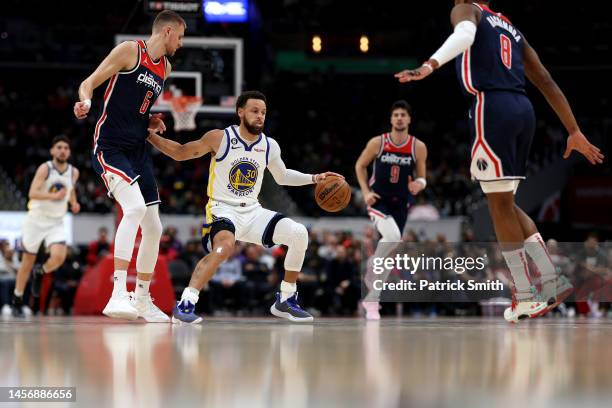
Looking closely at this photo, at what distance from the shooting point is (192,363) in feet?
11.9

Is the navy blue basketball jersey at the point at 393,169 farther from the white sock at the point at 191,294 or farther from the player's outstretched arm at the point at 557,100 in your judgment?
the white sock at the point at 191,294

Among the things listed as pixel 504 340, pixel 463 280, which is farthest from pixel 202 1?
pixel 504 340

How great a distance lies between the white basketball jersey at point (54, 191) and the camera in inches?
439

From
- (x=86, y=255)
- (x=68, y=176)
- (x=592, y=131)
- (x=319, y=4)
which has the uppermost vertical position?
(x=319, y=4)

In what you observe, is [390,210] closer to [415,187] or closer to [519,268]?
[415,187]

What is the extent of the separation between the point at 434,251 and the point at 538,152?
52.3 ft

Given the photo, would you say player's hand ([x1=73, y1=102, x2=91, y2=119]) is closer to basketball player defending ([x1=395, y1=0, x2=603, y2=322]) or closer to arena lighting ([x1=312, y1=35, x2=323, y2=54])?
basketball player defending ([x1=395, y1=0, x2=603, y2=322])

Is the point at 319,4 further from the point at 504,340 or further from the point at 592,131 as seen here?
the point at 504,340

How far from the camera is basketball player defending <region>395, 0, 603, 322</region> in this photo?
20.2 feet

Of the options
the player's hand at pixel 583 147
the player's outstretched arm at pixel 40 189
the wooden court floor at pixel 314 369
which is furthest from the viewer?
the player's outstretched arm at pixel 40 189

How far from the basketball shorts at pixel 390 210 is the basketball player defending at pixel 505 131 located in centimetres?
333

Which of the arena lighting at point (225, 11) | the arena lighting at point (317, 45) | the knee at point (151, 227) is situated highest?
the arena lighting at point (317, 45)

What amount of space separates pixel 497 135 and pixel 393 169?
367cm

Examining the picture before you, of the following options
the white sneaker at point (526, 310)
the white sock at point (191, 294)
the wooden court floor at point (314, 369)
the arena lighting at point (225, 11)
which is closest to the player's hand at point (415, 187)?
the white sneaker at point (526, 310)
